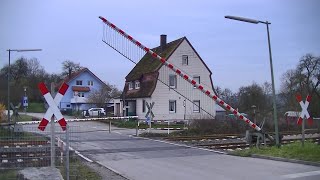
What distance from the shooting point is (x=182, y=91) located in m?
52.4

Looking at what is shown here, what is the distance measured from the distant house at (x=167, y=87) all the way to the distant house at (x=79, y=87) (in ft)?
115

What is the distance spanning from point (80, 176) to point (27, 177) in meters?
2.27

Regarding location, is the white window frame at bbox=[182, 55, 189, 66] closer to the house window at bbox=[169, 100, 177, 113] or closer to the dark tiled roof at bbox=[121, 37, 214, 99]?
the dark tiled roof at bbox=[121, 37, 214, 99]

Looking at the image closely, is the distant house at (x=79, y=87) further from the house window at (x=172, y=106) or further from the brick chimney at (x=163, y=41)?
the house window at (x=172, y=106)

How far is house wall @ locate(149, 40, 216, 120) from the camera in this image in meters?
49.8

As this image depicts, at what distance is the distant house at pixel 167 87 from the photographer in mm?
49781

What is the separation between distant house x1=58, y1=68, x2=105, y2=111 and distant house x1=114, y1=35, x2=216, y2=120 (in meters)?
35.0

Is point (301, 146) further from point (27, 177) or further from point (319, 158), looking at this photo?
point (27, 177)

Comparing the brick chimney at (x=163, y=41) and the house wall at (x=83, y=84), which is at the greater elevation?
the brick chimney at (x=163, y=41)

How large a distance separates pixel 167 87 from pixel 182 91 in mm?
2753

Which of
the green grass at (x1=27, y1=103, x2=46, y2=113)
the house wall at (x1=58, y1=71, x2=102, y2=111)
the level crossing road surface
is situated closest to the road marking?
the level crossing road surface

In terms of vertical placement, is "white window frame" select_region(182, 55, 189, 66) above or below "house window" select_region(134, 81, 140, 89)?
above

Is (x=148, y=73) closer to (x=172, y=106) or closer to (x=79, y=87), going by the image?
(x=172, y=106)

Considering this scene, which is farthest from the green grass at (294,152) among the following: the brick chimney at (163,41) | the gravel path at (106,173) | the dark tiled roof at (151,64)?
the brick chimney at (163,41)
